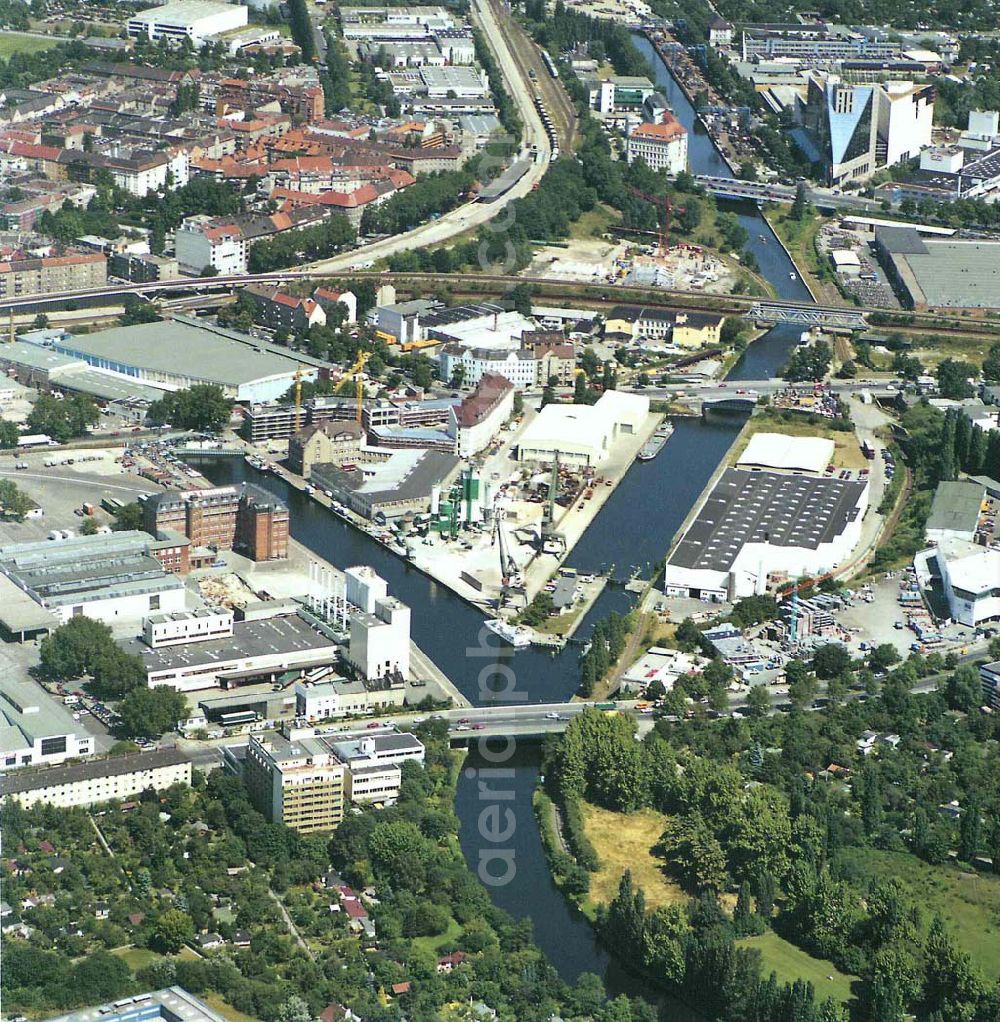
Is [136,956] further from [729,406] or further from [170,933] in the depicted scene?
[729,406]

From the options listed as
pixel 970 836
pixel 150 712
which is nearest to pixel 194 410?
pixel 150 712

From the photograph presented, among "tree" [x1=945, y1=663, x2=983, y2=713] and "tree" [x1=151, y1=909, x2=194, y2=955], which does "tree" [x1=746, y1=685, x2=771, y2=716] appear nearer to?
"tree" [x1=945, y1=663, x2=983, y2=713]

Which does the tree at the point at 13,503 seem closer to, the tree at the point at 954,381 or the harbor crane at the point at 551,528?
the harbor crane at the point at 551,528

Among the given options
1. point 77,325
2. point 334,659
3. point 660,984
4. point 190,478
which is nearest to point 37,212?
point 77,325

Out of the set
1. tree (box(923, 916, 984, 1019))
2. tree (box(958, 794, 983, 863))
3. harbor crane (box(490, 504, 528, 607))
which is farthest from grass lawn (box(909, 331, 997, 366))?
tree (box(923, 916, 984, 1019))

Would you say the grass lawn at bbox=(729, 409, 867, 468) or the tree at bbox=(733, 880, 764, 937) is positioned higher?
the tree at bbox=(733, 880, 764, 937)

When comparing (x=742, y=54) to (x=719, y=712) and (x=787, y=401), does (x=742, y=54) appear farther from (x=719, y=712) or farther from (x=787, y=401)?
(x=719, y=712)

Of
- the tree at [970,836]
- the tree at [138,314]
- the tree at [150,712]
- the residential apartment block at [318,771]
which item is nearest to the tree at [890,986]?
the tree at [970,836]
